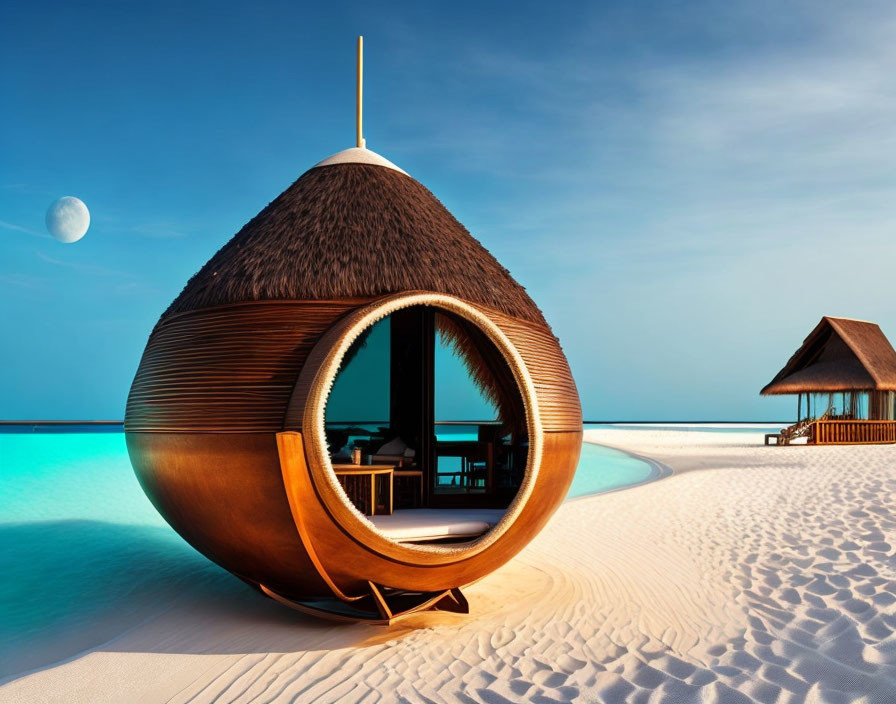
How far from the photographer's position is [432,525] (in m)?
5.52

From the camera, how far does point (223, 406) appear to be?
4836 mm

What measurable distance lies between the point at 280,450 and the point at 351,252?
1.43 metres

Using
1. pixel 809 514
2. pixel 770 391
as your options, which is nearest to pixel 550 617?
pixel 809 514

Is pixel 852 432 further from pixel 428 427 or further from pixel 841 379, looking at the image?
pixel 428 427

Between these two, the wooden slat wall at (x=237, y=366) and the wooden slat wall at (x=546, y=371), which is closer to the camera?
the wooden slat wall at (x=237, y=366)

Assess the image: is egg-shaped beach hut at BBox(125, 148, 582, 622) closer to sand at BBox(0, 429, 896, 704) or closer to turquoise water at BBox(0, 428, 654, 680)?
sand at BBox(0, 429, 896, 704)

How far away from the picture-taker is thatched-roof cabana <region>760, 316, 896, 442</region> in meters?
23.6

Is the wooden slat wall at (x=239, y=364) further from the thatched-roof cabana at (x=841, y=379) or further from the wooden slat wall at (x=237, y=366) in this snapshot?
the thatched-roof cabana at (x=841, y=379)

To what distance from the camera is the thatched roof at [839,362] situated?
23641 millimetres

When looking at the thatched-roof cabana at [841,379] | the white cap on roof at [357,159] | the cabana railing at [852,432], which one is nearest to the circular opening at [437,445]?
the white cap on roof at [357,159]

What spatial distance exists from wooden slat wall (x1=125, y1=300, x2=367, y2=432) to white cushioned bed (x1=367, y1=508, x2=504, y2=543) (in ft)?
4.10

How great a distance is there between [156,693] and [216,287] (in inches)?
101

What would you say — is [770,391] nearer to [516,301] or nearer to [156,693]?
[516,301]

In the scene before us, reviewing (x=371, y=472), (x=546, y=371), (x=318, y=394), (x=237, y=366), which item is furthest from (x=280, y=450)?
(x=546, y=371)
